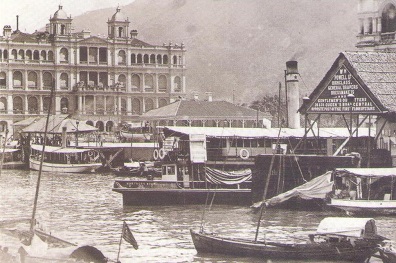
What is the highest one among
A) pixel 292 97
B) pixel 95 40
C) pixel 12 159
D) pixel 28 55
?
pixel 95 40

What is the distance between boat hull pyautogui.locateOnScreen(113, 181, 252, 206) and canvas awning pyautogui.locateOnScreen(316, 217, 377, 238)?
14.2 meters

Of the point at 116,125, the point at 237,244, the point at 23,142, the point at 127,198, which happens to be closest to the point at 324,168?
the point at 127,198

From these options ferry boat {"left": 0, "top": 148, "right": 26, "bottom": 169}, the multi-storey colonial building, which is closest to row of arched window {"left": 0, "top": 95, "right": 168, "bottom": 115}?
the multi-storey colonial building

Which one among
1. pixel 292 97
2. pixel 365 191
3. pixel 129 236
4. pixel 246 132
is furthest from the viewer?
pixel 292 97

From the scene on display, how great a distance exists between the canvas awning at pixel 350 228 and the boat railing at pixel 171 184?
47.3 ft

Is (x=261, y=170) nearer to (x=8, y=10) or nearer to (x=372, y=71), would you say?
(x=372, y=71)

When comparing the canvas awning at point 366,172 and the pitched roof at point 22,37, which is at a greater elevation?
the pitched roof at point 22,37

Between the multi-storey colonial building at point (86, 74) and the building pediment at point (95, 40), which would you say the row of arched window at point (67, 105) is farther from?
the building pediment at point (95, 40)

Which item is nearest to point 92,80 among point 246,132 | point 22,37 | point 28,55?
point 28,55

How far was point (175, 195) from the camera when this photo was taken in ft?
131

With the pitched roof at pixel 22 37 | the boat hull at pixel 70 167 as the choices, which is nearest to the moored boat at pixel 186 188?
the boat hull at pixel 70 167

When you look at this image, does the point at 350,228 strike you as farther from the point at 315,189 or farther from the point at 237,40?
the point at 237,40

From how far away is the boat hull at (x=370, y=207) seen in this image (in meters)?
34.4

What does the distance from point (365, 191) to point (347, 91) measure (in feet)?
17.5
